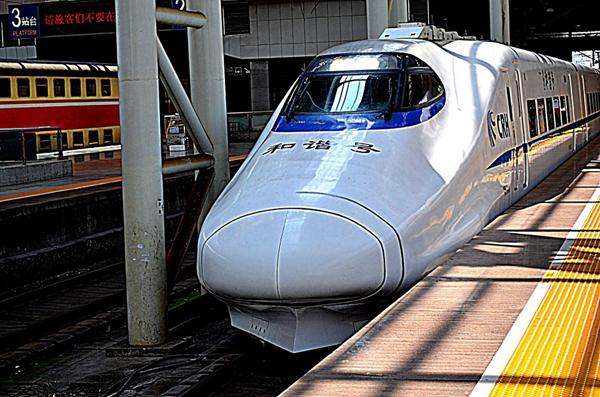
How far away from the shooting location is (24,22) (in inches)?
1185

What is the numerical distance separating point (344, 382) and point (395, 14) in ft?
47.2

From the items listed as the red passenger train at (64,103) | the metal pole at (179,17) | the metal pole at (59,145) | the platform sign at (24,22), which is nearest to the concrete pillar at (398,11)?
the metal pole at (59,145)

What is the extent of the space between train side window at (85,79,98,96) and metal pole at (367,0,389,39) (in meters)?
12.3

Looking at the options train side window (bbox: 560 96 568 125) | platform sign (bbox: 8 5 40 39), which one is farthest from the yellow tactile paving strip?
platform sign (bbox: 8 5 40 39)

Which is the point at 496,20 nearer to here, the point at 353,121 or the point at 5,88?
the point at 5,88

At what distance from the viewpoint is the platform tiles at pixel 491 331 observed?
5.24 meters

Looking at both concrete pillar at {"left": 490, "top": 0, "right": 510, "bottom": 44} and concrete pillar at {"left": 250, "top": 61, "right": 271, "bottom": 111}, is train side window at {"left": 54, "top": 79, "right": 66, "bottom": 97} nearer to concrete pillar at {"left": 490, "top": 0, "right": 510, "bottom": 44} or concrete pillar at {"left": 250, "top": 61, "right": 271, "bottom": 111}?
concrete pillar at {"left": 490, "top": 0, "right": 510, "bottom": 44}

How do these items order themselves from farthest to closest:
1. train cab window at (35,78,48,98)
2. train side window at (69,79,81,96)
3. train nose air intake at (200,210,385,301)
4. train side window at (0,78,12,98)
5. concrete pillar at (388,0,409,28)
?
1. train side window at (69,79,81,96)
2. train cab window at (35,78,48,98)
3. train side window at (0,78,12,98)
4. concrete pillar at (388,0,409,28)
5. train nose air intake at (200,210,385,301)

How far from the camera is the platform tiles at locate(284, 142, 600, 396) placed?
206 inches

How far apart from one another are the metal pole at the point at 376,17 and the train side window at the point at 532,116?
162 inches

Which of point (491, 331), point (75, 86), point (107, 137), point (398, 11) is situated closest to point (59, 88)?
point (75, 86)

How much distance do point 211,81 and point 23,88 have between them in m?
13.7

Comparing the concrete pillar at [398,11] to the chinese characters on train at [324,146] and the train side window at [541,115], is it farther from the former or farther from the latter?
the chinese characters on train at [324,146]

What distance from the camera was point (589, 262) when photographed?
835 cm
